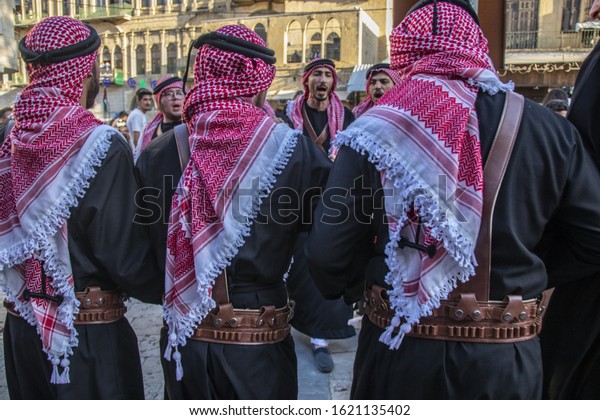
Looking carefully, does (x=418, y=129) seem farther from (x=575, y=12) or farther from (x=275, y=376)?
(x=575, y=12)

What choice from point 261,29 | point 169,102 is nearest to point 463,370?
point 169,102

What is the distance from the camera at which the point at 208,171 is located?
2053 millimetres

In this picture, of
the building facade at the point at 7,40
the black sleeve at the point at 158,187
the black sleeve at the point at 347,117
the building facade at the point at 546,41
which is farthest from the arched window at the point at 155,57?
the black sleeve at the point at 158,187

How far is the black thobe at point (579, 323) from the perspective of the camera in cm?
204

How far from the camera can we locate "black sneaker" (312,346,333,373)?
3.91m

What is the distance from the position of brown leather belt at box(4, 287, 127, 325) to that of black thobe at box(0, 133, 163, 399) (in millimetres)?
26

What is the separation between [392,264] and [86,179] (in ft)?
4.23

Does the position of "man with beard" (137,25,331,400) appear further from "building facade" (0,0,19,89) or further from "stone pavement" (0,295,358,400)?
"building facade" (0,0,19,89)

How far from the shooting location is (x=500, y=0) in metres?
2.74

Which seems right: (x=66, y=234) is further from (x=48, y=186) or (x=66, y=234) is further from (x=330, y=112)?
(x=330, y=112)

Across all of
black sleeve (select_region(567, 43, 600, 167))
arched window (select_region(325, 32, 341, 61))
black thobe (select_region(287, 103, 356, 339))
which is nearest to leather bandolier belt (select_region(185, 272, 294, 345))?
black sleeve (select_region(567, 43, 600, 167))

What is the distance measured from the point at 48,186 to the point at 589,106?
86.1 inches

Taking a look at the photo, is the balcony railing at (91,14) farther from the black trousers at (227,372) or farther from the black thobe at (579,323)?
the black thobe at (579,323)

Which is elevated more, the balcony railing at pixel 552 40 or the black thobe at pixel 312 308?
the balcony railing at pixel 552 40
